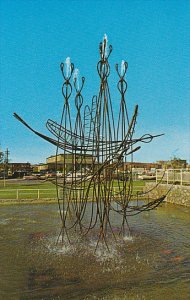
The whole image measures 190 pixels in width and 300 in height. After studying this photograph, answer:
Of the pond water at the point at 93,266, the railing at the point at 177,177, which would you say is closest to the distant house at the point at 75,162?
the pond water at the point at 93,266

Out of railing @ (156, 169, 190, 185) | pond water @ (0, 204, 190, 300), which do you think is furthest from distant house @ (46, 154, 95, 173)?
railing @ (156, 169, 190, 185)

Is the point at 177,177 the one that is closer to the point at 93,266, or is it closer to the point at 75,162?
the point at 75,162

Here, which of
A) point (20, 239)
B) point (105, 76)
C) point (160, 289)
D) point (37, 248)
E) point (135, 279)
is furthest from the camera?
point (20, 239)

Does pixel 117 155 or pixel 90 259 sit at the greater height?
pixel 117 155

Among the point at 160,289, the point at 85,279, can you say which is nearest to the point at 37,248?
the point at 85,279

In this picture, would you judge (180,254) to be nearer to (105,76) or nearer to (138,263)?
(138,263)

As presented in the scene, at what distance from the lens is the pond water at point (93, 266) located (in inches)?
219

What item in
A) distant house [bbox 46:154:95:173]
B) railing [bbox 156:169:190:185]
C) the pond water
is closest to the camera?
the pond water

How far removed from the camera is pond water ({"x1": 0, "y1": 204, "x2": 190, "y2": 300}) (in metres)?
5.55

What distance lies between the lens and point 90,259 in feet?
23.9

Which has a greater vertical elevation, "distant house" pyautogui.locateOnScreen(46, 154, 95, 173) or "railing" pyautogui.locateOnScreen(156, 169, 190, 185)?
"distant house" pyautogui.locateOnScreen(46, 154, 95, 173)

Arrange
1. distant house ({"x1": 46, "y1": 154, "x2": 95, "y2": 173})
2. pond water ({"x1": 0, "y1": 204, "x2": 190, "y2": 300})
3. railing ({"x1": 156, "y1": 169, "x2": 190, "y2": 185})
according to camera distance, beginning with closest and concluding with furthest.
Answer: pond water ({"x1": 0, "y1": 204, "x2": 190, "y2": 300}) → distant house ({"x1": 46, "y1": 154, "x2": 95, "y2": 173}) → railing ({"x1": 156, "y1": 169, "x2": 190, "y2": 185})

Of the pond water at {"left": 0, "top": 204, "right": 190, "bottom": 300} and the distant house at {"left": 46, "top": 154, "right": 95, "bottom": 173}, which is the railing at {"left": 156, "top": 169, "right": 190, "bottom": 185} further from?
the pond water at {"left": 0, "top": 204, "right": 190, "bottom": 300}

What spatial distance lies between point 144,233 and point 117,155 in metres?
4.52
